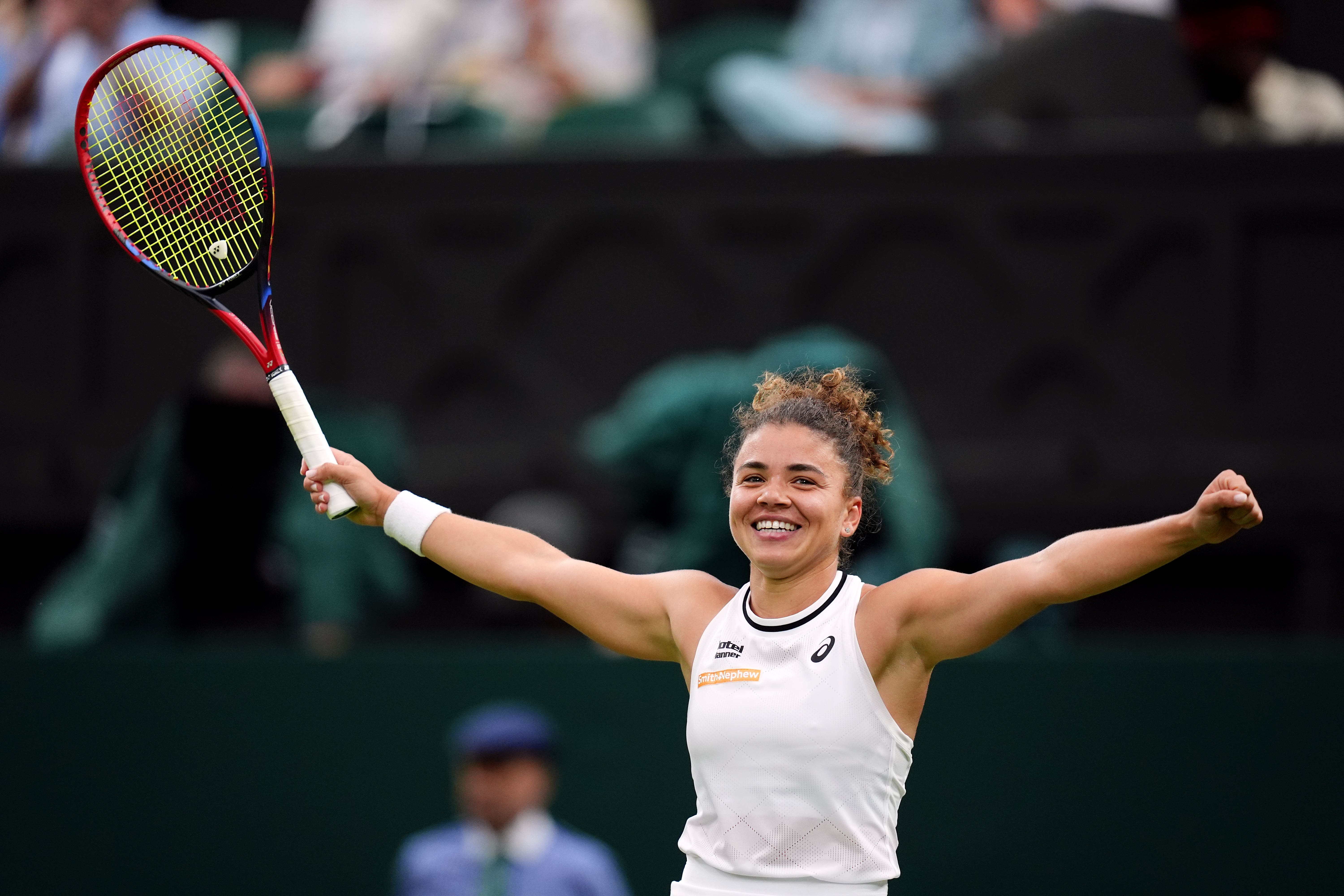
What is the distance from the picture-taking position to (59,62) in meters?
7.34

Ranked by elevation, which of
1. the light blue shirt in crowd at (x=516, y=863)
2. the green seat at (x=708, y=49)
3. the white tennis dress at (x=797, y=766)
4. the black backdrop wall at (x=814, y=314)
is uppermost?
the green seat at (x=708, y=49)

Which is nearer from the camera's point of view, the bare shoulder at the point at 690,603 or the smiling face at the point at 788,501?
the smiling face at the point at 788,501

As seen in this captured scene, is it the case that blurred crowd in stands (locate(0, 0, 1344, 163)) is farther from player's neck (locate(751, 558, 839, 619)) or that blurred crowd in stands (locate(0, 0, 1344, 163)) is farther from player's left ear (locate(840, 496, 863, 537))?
player's neck (locate(751, 558, 839, 619))

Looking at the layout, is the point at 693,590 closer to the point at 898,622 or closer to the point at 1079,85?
the point at 898,622

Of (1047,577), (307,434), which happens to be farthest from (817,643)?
(307,434)

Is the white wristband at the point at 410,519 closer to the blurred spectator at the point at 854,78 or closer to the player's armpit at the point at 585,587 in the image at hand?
the player's armpit at the point at 585,587

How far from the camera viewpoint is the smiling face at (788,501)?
312cm

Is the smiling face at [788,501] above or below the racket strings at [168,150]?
below

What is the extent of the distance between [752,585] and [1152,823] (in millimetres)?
3146

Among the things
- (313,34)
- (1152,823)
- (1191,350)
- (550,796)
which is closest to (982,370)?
(1191,350)

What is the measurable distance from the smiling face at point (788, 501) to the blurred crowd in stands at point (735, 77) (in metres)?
3.75

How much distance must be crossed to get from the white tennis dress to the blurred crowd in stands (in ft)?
13.1

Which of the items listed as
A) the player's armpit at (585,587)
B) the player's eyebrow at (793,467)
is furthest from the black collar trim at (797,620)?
the player's eyebrow at (793,467)

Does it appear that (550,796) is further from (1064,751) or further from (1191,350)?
(1191,350)
